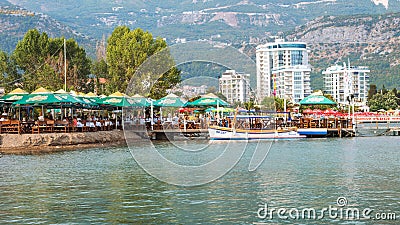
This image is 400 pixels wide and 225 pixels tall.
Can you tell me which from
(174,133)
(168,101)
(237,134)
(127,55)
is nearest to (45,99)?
(168,101)

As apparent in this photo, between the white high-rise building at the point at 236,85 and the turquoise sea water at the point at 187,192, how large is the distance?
259 centimetres

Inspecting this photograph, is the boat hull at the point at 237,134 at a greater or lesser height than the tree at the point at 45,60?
lesser

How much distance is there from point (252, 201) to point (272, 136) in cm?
2416

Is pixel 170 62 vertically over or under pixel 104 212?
over

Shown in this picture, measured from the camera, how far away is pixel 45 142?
3325 cm

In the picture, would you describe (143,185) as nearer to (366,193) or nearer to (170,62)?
(170,62)

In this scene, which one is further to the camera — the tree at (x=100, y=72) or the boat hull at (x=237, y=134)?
the tree at (x=100, y=72)

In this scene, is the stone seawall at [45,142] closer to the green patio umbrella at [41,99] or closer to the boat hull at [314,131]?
the green patio umbrella at [41,99]

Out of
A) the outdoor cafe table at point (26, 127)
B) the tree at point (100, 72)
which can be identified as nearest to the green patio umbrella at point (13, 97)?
the outdoor cafe table at point (26, 127)

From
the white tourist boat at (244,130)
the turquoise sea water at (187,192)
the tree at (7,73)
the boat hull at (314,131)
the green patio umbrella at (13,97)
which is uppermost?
the tree at (7,73)

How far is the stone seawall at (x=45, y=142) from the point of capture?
32469 millimetres

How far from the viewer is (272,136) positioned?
134 feet

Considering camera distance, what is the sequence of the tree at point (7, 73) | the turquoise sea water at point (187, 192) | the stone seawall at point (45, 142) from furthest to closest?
the tree at point (7, 73) → the stone seawall at point (45, 142) → the turquoise sea water at point (187, 192)

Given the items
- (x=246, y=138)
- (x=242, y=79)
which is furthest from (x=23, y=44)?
(x=242, y=79)
